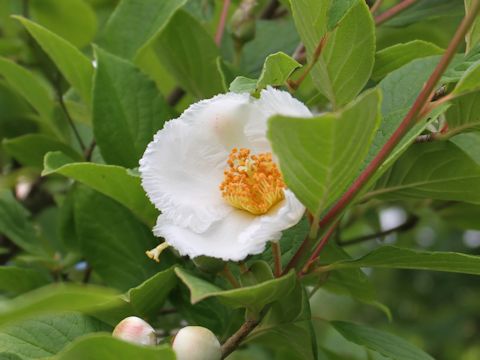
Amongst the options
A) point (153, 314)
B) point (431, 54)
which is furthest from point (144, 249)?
Answer: point (431, 54)

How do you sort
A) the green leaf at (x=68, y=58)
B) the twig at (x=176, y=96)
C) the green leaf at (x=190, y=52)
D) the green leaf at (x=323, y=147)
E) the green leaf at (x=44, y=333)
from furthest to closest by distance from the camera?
the twig at (x=176, y=96) < the green leaf at (x=190, y=52) < the green leaf at (x=68, y=58) < the green leaf at (x=44, y=333) < the green leaf at (x=323, y=147)

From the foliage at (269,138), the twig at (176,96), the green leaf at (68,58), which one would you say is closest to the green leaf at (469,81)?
the foliage at (269,138)

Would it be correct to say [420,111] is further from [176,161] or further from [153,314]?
[153,314]

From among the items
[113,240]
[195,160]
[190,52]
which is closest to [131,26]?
[190,52]

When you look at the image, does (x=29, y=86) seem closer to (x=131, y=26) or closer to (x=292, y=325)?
(x=131, y=26)

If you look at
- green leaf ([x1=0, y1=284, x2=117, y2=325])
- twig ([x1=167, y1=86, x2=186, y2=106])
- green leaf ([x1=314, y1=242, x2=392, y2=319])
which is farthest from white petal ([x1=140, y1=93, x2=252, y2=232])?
twig ([x1=167, y1=86, x2=186, y2=106])

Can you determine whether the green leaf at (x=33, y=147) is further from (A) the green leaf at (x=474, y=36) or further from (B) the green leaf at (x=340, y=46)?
(A) the green leaf at (x=474, y=36)
